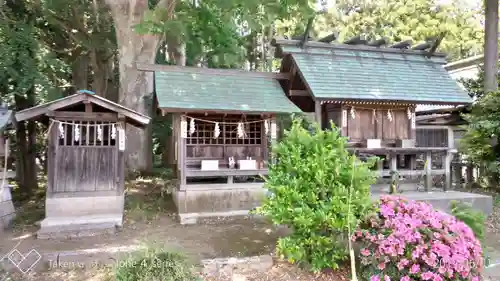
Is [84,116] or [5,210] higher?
[84,116]

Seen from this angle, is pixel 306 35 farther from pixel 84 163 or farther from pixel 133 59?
pixel 84 163

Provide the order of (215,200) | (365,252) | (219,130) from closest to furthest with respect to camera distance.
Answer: (365,252) → (215,200) → (219,130)

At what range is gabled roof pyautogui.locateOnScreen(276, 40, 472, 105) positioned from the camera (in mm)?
11039

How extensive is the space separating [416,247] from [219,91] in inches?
293

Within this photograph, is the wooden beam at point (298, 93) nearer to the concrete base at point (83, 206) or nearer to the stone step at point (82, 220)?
the concrete base at point (83, 206)

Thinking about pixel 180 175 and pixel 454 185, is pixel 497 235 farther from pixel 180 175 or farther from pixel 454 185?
pixel 180 175

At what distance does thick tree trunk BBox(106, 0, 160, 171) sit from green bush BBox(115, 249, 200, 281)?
10154mm

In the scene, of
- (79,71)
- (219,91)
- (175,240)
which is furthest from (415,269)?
(79,71)

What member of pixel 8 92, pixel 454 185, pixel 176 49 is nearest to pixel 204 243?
pixel 8 92

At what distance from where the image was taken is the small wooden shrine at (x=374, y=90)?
1098cm

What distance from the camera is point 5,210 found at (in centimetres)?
946

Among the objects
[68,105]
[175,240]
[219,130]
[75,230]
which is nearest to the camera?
[175,240]

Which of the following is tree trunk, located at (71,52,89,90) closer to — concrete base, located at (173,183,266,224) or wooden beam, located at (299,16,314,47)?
concrete base, located at (173,183,266,224)

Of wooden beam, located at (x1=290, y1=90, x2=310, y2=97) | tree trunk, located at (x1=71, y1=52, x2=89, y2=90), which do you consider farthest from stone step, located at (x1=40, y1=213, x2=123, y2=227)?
tree trunk, located at (x1=71, y1=52, x2=89, y2=90)
